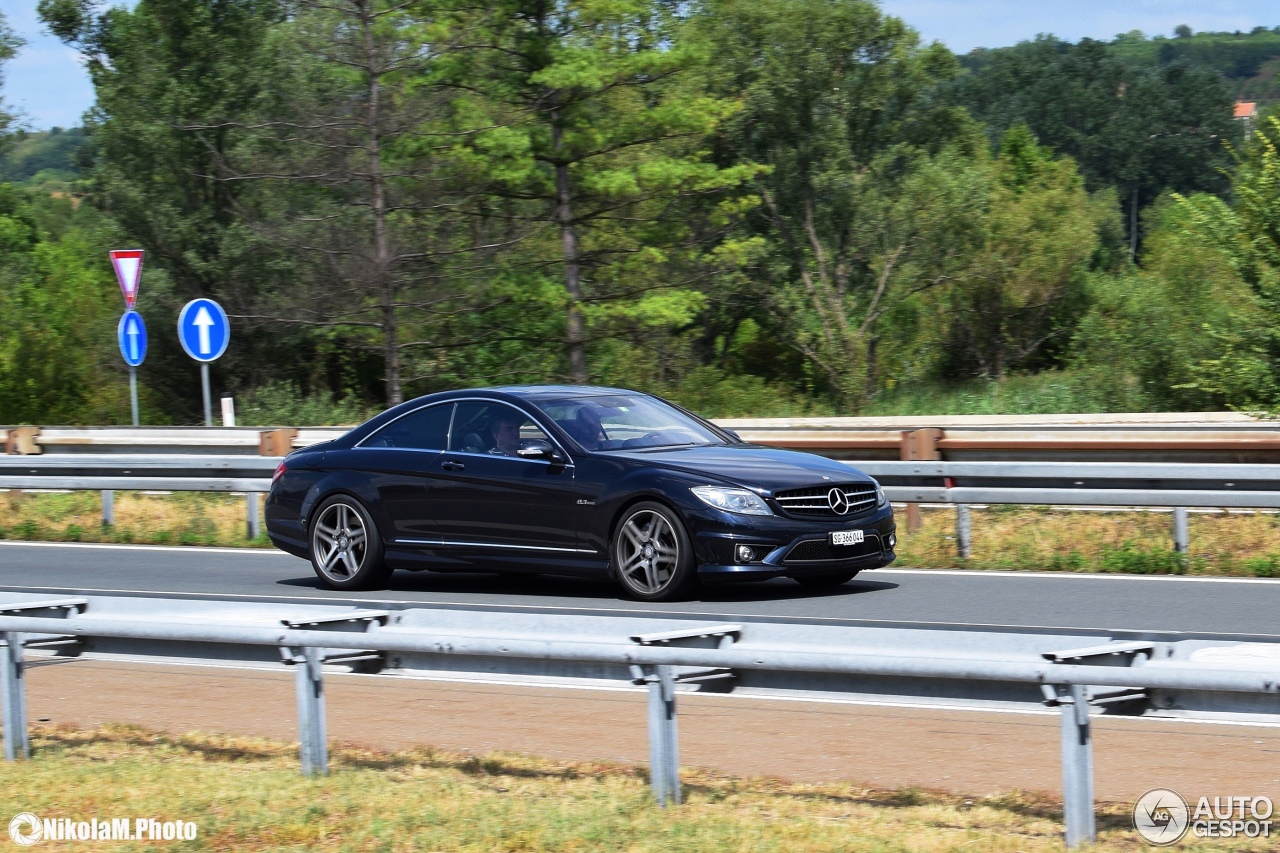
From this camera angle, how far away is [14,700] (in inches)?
283

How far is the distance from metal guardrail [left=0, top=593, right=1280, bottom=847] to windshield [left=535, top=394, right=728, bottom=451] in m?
5.02

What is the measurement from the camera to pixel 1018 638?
5.66 m

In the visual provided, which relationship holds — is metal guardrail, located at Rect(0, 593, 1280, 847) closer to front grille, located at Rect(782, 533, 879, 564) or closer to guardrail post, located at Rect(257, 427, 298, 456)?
front grille, located at Rect(782, 533, 879, 564)

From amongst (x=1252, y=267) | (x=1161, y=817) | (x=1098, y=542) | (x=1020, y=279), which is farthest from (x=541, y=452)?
(x=1020, y=279)

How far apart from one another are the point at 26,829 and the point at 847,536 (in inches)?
255

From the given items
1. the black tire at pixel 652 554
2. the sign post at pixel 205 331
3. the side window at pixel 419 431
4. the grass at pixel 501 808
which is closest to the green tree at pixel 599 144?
the sign post at pixel 205 331

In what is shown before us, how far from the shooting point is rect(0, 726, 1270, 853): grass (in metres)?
5.46

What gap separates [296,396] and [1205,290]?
Result: 64.0ft

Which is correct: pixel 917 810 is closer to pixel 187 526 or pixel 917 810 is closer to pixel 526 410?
pixel 526 410

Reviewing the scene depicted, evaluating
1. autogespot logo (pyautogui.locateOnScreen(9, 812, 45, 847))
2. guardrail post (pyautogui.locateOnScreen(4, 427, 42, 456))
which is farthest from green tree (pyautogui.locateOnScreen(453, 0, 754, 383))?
autogespot logo (pyautogui.locateOnScreen(9, 812, 45, 847))

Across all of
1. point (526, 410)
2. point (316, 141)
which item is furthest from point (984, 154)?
point (526, 410)

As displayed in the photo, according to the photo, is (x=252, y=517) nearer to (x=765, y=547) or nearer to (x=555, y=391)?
(x=555, y=391)

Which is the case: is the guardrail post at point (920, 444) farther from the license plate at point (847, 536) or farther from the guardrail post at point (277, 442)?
the guardrail post at point (277, 442)

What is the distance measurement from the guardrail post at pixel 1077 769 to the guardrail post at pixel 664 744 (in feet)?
4.58
